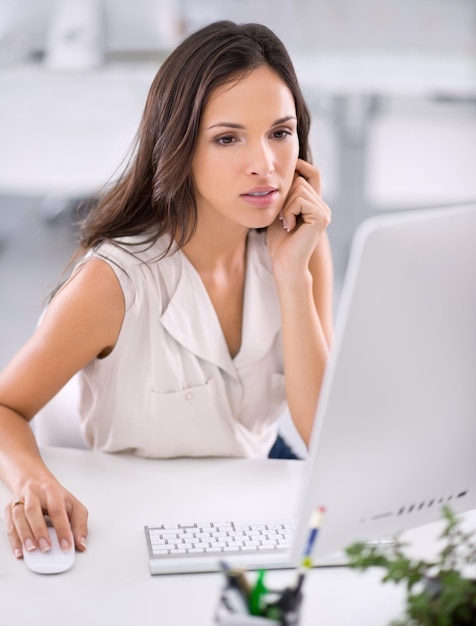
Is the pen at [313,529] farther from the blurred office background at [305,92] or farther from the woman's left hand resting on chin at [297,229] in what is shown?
the blurred office background at [305,92]

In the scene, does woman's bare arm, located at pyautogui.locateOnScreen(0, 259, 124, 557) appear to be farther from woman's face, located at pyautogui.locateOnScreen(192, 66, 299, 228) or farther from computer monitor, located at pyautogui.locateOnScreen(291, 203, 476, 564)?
computer monitor, located at pyautogui.locateOnScreen(291, 203, 476, 564)

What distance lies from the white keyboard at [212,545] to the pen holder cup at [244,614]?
12.4 inches

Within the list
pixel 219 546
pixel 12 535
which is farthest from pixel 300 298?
pixel 12 535

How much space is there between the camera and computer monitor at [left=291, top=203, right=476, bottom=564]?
3.11ft

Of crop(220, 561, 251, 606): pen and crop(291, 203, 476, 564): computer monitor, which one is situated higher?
crop(291, 203, 476, 564): computer monitor

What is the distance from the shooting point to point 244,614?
90cm

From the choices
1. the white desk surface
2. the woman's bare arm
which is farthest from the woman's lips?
the white desk surface

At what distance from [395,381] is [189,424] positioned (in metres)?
0.70

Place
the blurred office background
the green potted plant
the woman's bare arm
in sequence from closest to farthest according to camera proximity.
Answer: the green potted plant → the woman's bare arm → the blurred office background

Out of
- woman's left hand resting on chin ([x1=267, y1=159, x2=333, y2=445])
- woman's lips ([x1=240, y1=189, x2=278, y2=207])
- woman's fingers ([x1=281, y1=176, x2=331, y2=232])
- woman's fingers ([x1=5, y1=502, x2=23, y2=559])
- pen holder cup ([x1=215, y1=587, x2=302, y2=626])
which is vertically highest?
woman's lips ([x1=240, y1=189, x2=278, y2=207])

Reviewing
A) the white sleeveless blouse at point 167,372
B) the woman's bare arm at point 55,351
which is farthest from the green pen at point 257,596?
the white sleeveless blouse at point 167,372

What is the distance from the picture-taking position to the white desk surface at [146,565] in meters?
1.14

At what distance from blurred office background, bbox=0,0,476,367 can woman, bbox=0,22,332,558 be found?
8.68ft

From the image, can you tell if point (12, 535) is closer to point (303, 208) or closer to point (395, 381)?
→ point (395, 381)
